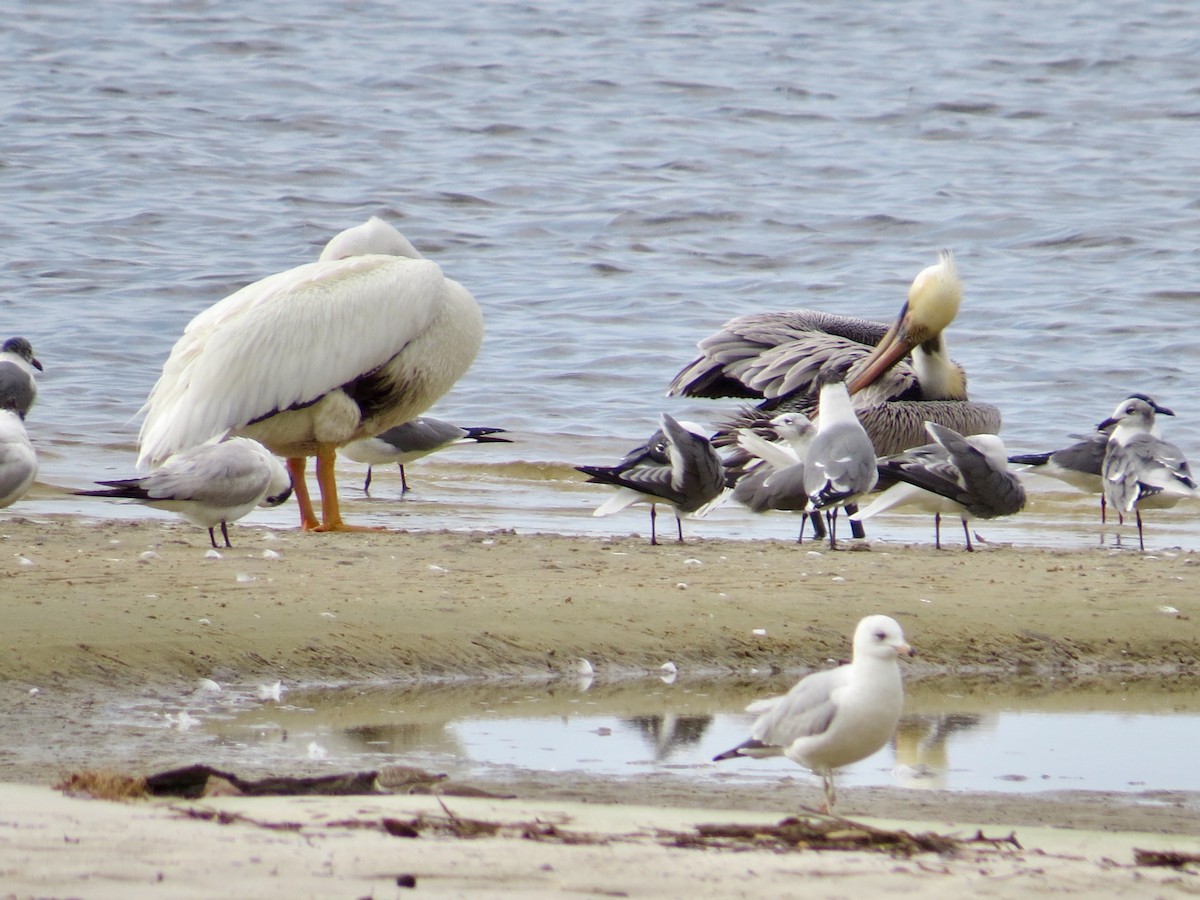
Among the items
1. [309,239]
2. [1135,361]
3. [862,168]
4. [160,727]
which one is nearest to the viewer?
[160,727]

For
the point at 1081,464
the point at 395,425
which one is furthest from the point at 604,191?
the point at 395,425

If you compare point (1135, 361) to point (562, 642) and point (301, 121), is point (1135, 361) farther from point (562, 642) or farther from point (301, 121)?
point (301, 121)

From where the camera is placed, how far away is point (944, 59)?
3053 cm

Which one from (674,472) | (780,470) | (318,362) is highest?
(318,362)

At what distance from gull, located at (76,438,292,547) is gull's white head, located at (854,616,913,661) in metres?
3.45

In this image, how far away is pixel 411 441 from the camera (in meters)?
Result: 10.6

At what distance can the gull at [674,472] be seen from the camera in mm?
8320

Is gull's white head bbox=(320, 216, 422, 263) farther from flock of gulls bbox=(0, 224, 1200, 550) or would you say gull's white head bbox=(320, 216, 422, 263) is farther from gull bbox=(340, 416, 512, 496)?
gull bbox=(340, 416, 512, 496)

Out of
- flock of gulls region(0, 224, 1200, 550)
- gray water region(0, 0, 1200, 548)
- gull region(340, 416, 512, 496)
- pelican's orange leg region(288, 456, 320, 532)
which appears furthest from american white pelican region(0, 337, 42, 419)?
pelican's orange leg region(288, 456, 320, 532)

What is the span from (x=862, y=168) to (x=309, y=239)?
26.5ft

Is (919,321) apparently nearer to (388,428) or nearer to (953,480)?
(953,480)

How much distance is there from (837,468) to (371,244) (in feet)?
8.15

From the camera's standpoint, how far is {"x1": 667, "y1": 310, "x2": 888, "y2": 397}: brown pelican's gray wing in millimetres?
9961

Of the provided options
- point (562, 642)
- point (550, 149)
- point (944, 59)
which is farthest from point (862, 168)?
point (562, 642)
